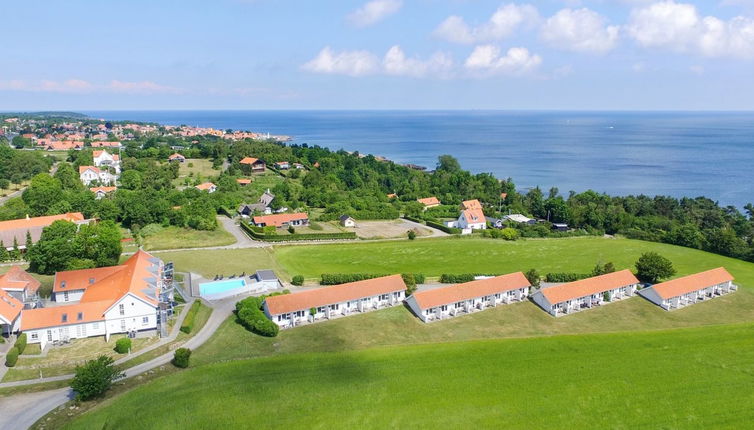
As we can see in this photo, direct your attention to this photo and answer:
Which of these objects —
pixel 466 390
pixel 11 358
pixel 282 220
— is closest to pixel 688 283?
pixel 466 390

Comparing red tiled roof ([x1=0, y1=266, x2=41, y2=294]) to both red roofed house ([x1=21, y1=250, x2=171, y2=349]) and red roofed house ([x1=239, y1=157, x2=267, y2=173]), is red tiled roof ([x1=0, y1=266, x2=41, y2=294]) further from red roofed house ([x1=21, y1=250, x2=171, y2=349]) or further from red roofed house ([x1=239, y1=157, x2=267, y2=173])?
red roofed house ([x1=239, y1=157, x2=267, y2=173])

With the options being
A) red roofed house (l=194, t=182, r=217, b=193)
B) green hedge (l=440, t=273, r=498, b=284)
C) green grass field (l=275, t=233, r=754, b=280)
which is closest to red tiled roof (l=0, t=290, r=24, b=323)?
green grass field (l=275, t=233, r=754, b=280)

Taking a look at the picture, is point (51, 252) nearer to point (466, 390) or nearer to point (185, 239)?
point (185, 239)

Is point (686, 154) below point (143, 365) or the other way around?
the other way around

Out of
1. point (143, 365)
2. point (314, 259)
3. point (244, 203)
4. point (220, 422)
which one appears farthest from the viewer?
point (244, 203)

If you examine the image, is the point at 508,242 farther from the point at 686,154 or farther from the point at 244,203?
the point at 686,154

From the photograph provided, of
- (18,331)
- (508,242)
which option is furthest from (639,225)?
(18,331)

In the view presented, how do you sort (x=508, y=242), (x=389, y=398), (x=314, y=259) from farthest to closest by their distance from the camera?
Answer: (x=508, y=242)
(x=314, y=259)
(x=389, y=398)
